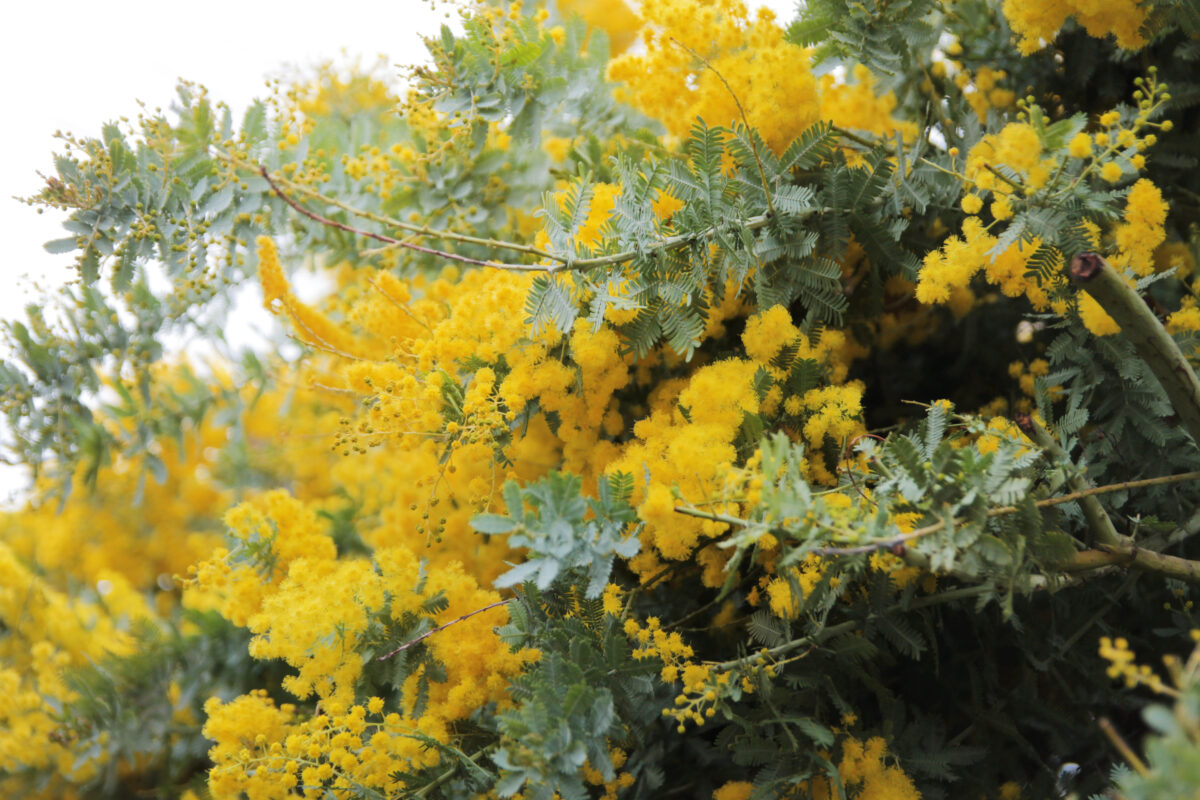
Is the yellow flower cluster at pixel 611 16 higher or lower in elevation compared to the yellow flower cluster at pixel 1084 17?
Answer: higher

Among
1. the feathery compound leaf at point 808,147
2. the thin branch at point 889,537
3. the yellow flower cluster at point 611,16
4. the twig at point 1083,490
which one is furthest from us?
the yellow flower cluster at point 611,16

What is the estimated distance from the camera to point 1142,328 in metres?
0.75

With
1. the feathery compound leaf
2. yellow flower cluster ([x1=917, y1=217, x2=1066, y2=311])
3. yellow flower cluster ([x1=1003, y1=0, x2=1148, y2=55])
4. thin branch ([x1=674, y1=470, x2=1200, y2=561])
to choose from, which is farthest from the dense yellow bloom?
yellow flower cluster ([x1=1003, y1=0, x2=1148, y2=55])

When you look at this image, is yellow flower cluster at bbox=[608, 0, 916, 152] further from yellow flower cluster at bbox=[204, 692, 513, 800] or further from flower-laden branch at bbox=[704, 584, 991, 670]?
yellow flower cluster at bbox=[204, 692, 513, 800]

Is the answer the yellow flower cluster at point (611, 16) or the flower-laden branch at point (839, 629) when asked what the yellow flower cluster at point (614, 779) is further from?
the yellow flower cluster at point (611, 16)

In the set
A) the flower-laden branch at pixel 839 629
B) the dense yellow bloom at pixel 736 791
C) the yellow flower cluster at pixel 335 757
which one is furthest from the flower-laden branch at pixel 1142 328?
the yellow flower cluster at pixel 335 757

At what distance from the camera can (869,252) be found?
3.47 ft

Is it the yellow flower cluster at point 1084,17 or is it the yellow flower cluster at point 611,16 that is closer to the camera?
the yellow flower cluster at point 1084,17

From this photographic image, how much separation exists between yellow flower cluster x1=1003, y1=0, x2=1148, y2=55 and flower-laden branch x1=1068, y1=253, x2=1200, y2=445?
427 mm

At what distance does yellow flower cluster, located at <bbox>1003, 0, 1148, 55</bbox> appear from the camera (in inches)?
38.6

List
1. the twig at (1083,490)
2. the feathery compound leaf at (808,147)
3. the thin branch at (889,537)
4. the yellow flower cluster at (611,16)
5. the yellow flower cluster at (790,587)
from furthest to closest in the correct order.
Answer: the yellow flower cluster at (611,16) < the feathery compound leaf at (808,147) < the yellow flower cluster at (790,587) < the twig at (1083,490) < the thin branch at (889,537)

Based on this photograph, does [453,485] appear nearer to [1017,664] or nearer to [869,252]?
[869,252]

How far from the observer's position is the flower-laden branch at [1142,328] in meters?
0.71

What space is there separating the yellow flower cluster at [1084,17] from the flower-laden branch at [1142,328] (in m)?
0.43
